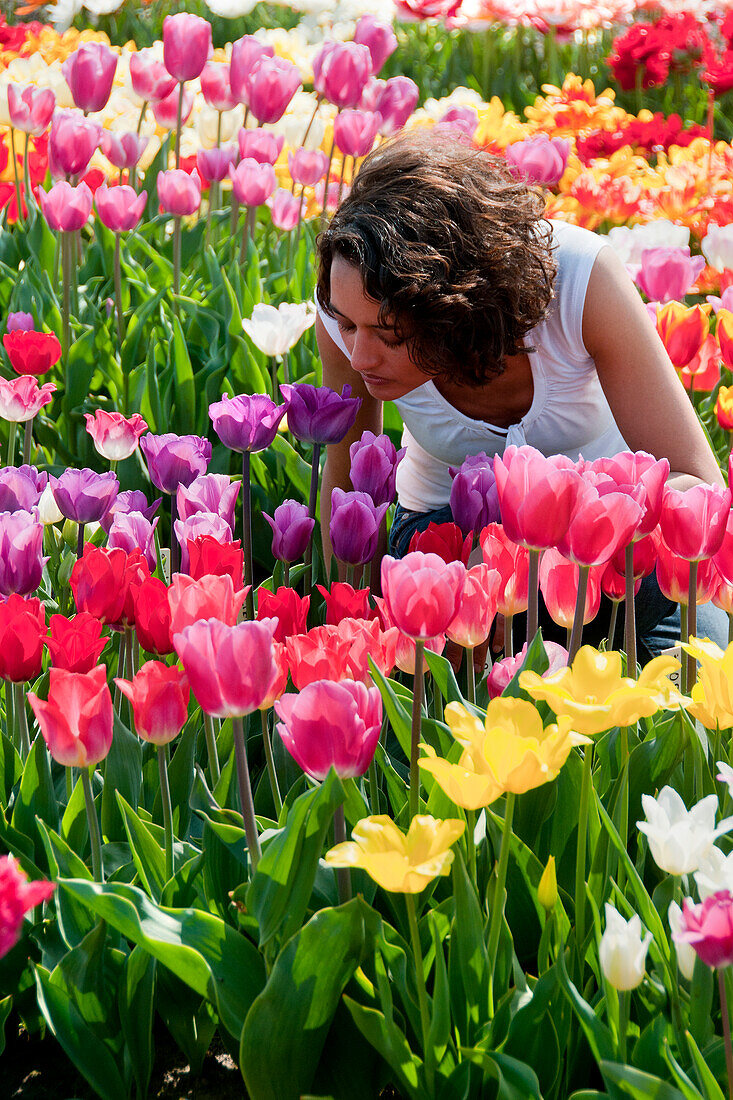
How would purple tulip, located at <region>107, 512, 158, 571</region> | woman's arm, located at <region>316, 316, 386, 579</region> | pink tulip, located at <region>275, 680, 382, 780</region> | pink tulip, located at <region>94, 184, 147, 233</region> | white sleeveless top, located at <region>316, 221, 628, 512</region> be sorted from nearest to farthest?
pink tulip, located at <region>275, 680, 382, 780</region> → purple tulip, located at <region>107, 512, 158, 571</region> → white sleeveless top, located at <region>316, 221, 628, 512</region> → woman's arm, located at <region>316, 316, 386, 579</region> → pink tulip, located at <region>94, 184, 147, 233</region>

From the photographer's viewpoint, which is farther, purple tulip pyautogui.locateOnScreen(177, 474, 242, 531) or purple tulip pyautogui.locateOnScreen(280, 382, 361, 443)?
purple tulip pyautogui.locateOnScreen(280, 382, 361, 443)

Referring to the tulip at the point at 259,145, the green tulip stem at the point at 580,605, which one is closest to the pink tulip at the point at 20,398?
the green tulip stem at the point at 580,605

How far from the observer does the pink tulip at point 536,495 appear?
1.12m

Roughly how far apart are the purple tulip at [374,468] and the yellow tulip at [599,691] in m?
0.73

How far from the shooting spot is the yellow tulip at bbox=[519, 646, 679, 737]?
928 millimetres

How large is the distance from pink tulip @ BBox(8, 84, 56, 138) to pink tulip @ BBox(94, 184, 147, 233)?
669mm

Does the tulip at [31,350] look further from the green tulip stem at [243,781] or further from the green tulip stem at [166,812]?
the green tulip stem at [243,781]

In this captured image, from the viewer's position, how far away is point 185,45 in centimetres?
304

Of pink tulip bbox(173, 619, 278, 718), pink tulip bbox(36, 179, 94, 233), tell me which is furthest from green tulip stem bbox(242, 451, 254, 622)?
pink tulip bbox(36, 179, 94, 233)

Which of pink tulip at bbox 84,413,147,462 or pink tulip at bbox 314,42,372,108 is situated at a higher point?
pink tulip at bbox 314,42,372,108

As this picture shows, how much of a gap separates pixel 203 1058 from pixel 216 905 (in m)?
0.19

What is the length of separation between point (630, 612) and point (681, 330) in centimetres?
88

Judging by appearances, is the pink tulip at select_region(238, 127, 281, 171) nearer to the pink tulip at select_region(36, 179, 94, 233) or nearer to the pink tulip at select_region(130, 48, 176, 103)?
the pink tulip at select_region(130, 48, 176, 103)

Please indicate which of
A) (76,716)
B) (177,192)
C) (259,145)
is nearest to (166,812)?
(76,716)
